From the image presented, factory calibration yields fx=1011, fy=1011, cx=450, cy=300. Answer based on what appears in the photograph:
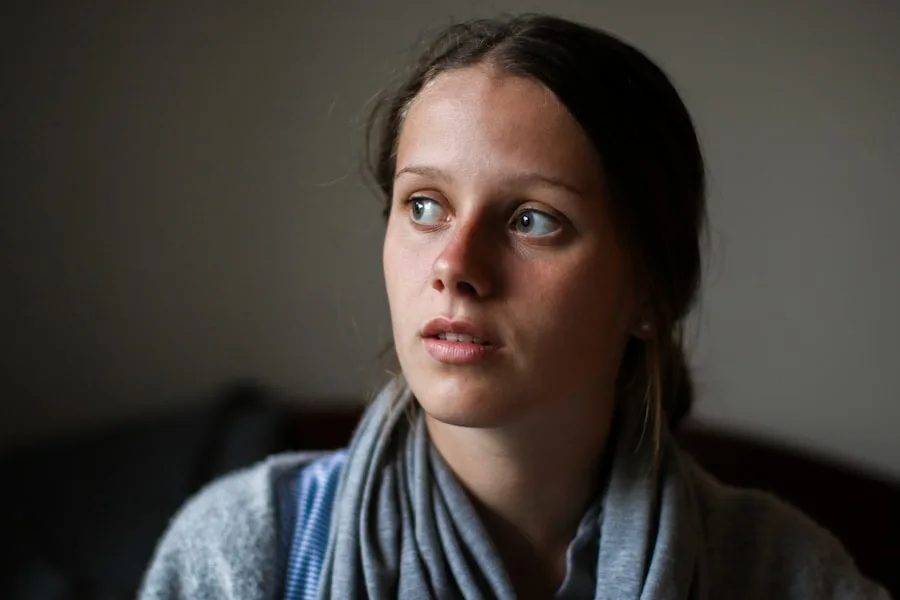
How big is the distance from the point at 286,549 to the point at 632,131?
1.57 ft

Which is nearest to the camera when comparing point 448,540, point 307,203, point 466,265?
point 466,265

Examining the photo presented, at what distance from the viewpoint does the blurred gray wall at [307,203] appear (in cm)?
159

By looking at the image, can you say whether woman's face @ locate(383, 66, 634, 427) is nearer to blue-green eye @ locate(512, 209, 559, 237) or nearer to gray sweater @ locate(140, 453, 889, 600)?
blue-green eye @ locate(512, 209, 559, 237)

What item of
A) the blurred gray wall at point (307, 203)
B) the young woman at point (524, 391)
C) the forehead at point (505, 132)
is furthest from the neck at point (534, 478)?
the blurred gray wall at point (307, 203)

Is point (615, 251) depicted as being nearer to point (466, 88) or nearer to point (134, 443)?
point (466, 88)

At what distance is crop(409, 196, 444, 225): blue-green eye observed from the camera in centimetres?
85

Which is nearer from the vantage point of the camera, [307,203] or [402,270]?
[402,270]

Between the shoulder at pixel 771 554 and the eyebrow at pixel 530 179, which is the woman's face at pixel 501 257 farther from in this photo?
the shoulder at pixel 771 554

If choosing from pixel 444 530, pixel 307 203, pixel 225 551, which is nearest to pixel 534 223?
pixel 444 530

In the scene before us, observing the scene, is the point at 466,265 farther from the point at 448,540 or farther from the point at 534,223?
the point at 448,540

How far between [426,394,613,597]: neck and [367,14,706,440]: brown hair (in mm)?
83

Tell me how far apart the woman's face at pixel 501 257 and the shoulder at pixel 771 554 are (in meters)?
0.26

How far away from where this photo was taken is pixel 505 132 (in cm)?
80

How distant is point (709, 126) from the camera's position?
161cm
